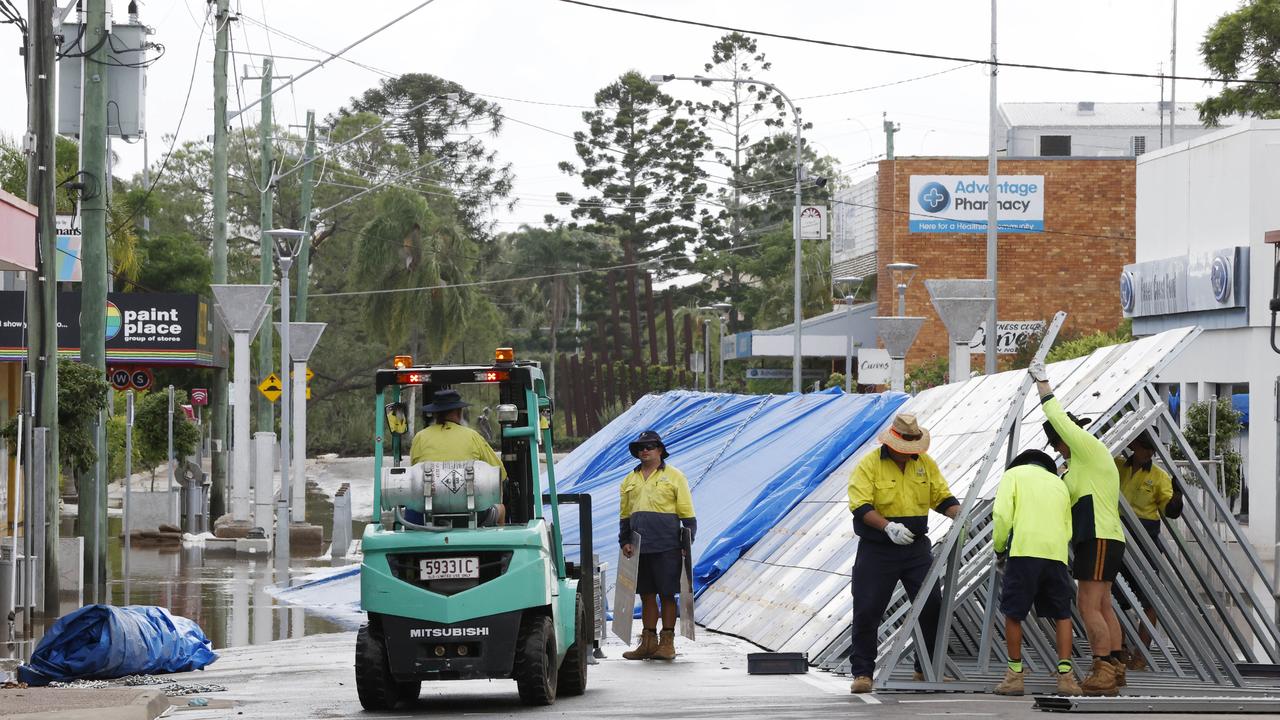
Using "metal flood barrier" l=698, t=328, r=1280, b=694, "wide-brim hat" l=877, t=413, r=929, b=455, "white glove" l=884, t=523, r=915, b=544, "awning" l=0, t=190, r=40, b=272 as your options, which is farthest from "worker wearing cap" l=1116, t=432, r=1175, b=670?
"awning" l=0, t=190, r=40, b=272

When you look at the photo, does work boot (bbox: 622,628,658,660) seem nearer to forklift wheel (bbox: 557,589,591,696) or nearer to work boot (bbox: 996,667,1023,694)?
forklift wheel (bbox: 557,589,591,696)

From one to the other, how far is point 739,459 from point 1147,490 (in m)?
9.71

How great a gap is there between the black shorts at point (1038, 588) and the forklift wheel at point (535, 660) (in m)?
2.89

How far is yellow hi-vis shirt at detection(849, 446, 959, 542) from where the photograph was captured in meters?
11.6

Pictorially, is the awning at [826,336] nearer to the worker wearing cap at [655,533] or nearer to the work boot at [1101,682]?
the worker wearing cap at [655,533]

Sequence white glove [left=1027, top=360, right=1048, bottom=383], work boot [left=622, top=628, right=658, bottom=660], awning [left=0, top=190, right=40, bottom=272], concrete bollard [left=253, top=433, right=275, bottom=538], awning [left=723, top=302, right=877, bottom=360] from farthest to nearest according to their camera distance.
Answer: awning [left=723, top=302, right=877, bottom=360] < concrete bollard [left=253, top=433, right=275, bottom=538] < awning [left=0, top=190, right=40, bottom=272] < work boot [left=622, top=628, right=658, bottom=660] < white glove [left=1027, top=360, right=1048, bottom=383]

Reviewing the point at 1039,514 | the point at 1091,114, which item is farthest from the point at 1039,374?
the point at 1091,114

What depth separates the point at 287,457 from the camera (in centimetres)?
2664

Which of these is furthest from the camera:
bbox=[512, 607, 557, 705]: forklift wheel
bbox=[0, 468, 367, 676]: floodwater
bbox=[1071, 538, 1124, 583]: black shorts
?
bbox=[0, 468, 367, 676]: floodwater

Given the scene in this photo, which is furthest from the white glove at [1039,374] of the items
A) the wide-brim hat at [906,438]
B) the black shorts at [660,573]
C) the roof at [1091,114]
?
the roof at [1091,114]

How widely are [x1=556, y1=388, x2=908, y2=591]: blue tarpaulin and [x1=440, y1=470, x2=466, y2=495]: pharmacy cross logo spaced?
7956 mm

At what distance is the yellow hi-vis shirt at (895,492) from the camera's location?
11602mm

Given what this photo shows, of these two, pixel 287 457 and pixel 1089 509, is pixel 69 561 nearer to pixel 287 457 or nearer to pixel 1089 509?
pixel 287 457

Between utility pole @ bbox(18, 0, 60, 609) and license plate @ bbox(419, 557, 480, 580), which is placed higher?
utility pole @ bbox(18, 0, 60, 609)
